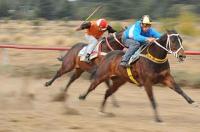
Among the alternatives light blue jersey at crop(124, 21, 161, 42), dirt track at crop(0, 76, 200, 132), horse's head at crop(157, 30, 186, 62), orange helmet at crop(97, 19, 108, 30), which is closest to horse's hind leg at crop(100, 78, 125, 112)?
dirt track at crop(0, 76, 200, 132)

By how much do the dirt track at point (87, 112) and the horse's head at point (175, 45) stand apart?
4.35 feet

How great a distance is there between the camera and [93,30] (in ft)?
44.0

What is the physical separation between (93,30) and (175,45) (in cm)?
405

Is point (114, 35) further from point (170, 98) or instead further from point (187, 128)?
point (187, 128)

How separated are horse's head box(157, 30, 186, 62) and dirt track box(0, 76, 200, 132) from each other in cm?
133

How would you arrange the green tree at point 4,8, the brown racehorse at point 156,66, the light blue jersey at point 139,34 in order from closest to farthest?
the brown racehorse at point 156,66
the light blue jersey at point 139,34
the green tree at point 4,8

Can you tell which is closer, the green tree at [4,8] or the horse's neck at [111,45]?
the horse's neck at [111,45]

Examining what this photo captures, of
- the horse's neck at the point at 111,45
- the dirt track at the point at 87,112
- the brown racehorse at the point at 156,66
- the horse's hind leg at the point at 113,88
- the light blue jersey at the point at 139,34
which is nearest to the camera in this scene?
the dirt track at the point at 87,112

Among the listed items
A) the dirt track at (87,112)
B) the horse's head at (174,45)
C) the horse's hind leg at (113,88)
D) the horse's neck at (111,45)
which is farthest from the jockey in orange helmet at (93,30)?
the horse's head at (174,45)

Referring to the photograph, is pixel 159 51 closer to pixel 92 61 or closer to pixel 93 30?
pixel 92 61

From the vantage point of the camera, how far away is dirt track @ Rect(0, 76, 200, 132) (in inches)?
365

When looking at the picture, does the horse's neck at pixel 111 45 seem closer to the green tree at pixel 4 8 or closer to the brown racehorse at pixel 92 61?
the brown racehorse at pixel 92 61

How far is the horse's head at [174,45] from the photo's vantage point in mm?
9616

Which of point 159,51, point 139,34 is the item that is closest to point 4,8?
point 139,34
